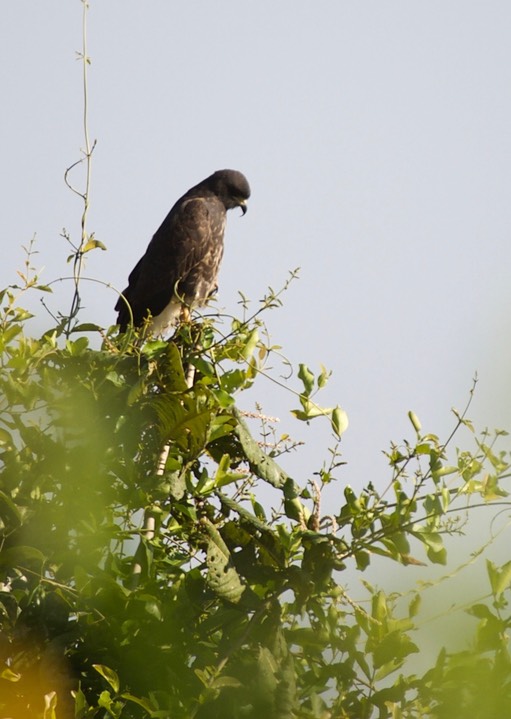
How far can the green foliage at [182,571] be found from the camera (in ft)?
7.97

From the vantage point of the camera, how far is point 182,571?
2871mm

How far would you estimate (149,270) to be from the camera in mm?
6438

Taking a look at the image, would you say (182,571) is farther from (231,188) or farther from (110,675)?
(231,188)

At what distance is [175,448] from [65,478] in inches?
14.8

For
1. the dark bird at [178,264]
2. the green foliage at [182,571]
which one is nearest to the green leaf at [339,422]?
the green foliage at [182,571]

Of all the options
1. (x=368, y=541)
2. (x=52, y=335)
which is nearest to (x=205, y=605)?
(x=368, y=541)

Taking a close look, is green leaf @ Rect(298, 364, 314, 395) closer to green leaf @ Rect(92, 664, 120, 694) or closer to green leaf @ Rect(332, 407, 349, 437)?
green leaf @ Rect(332, 407, 349, 437)

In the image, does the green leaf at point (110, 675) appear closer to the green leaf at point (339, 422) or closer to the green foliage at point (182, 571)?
the green foliage at point (182, 571)

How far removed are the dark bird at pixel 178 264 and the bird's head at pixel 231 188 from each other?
0.33ft

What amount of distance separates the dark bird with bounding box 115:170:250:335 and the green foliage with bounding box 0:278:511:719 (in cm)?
294

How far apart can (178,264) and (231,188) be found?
1090 mm

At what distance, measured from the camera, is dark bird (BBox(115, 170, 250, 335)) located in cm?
623

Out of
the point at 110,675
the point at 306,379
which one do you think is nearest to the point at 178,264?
the point at 306,379

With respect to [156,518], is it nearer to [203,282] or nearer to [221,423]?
[221,423]
